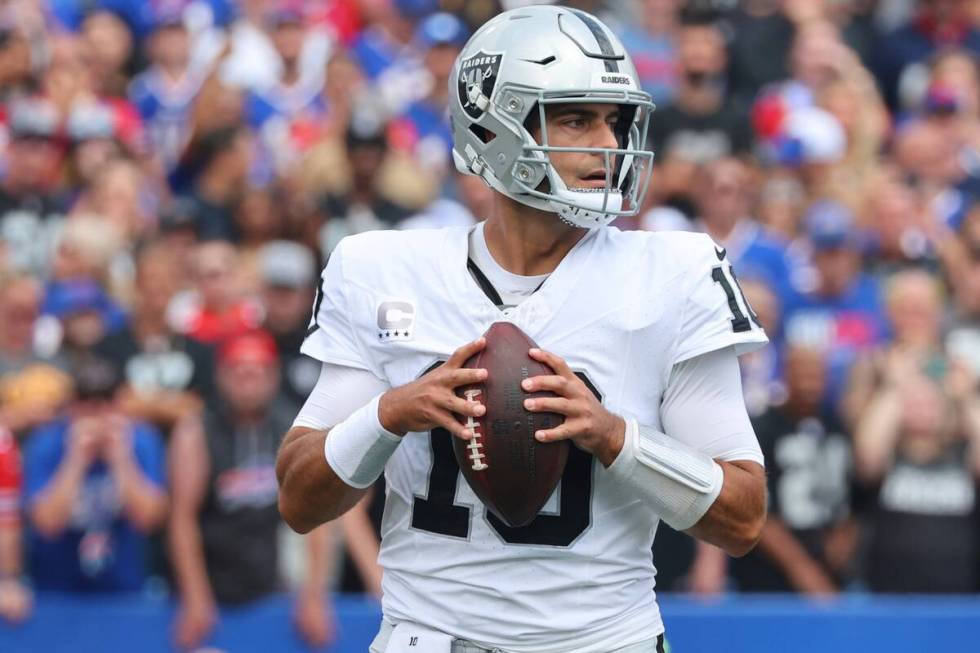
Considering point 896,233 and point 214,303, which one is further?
point 896,233

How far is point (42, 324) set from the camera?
22.2ft

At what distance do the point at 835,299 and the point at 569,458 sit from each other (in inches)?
165

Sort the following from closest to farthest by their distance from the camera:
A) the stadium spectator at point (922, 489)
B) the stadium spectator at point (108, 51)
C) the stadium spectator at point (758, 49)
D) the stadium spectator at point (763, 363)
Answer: the stadium spectator at point (922, 489), the stadium spectator at point (763, 363), the stadium spectator at point (108, 51), the stadium spectator at point (758, 49)

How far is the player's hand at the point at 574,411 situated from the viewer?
9.48 feet

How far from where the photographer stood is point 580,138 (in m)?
3.22

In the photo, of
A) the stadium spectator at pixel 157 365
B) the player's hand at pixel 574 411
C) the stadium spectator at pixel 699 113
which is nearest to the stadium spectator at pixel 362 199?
the stadium spectator at pixel 157 365

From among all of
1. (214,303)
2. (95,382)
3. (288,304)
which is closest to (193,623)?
(95,382)

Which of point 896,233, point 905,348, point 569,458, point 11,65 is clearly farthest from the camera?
point 11,65

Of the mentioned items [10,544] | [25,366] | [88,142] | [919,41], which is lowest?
[10,544]

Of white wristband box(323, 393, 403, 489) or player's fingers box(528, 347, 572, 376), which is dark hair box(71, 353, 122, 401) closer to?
white wristband box(323, 393, 403, 489)

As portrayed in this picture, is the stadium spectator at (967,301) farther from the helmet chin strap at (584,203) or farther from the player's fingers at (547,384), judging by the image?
the player's fingers at (547,384)

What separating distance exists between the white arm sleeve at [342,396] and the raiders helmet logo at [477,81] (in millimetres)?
551

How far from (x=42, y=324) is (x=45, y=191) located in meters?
1.23

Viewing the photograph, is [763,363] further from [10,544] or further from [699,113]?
[10,544]
